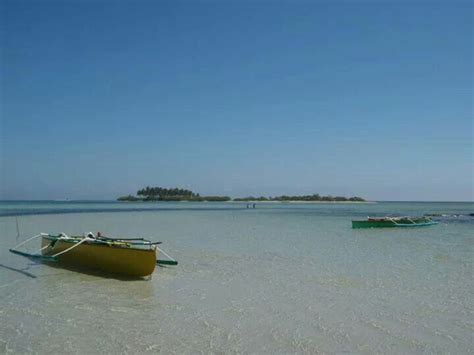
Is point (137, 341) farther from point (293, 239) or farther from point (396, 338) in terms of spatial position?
point (293, 239)

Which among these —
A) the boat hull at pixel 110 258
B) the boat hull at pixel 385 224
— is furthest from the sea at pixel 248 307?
the boat hull at pixel 385 224

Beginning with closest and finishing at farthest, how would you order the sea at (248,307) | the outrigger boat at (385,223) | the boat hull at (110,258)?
1. the sea at (248,307)
2. the boat hull at (110,258)
3. the outrigger boat at (385,223)

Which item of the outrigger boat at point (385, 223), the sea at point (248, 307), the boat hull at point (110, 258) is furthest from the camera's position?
the outrigger boat at point (385, 223)

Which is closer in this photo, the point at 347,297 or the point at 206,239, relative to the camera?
the point at 347,297

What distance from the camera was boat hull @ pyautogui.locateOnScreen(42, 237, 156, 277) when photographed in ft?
33.6

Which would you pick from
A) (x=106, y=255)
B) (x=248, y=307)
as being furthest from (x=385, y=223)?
(x=248, y=307)

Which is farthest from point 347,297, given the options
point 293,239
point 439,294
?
point 293,239

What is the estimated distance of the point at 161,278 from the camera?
10.6 m

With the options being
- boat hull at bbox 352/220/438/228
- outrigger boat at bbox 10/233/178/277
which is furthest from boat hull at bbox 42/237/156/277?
boat hull at bbox 352/220/438/228

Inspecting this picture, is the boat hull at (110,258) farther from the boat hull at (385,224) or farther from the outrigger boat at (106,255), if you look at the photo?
the boat hull at (385,224)

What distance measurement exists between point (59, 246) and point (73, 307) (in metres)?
5.30

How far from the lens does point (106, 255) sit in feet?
36.0

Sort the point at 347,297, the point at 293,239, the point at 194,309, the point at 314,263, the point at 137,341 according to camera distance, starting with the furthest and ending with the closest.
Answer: the point at 293,239
the point at 314,263
the point at 347,297
the point at 194,309
the point at 137,341

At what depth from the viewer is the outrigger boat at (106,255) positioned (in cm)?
1027
